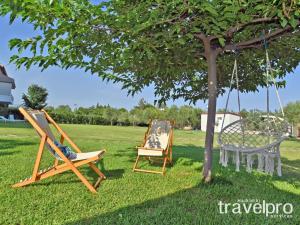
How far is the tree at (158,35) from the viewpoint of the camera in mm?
3736

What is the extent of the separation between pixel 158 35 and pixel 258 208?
2815 mm

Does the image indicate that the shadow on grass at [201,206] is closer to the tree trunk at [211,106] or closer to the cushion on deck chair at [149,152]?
the tree trunk at [211,106]

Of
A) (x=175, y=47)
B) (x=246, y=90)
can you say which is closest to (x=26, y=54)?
(x=175, y=47)

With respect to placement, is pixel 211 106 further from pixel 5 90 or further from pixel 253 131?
pixel 5 90

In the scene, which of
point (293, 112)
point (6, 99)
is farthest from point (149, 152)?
point (6, 99)

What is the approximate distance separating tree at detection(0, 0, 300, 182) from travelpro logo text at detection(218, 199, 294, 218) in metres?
1.08

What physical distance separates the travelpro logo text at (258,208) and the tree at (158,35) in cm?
108

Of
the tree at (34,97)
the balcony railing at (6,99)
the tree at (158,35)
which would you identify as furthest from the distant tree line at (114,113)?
the tree at (158,35)

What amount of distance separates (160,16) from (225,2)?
0.90 m

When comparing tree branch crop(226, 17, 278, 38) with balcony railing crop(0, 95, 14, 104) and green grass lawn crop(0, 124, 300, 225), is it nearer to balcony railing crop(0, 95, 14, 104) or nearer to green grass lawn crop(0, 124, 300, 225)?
green grass lawn crop(0, 124, 300, 225)

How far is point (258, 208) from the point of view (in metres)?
4.00

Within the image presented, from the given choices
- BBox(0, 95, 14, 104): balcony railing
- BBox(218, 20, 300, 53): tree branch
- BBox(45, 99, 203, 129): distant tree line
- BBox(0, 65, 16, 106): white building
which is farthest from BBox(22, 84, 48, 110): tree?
BBox(218, 20, 300, 53): tree branch

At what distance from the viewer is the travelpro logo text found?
12.6 feet

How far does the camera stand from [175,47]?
4887 millimetres
